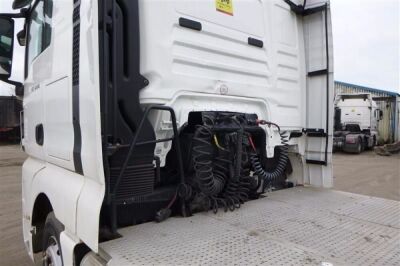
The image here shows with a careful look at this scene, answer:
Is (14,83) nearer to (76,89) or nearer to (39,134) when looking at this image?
(39,134)

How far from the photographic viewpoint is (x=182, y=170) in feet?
8.52

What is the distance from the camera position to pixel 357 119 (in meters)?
18.8

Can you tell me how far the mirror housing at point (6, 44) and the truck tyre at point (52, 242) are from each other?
1618mm

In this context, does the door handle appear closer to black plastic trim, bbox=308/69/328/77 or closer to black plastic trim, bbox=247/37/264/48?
black plastic trim, bbox=247/37/264/48

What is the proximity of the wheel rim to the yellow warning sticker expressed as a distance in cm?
212

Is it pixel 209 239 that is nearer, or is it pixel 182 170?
pixel 209 239

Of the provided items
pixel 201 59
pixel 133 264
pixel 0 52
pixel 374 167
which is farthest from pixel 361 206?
pixel 374 167

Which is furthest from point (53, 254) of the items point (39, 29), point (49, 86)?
point (39, 29)

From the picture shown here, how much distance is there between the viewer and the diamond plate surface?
1.89m

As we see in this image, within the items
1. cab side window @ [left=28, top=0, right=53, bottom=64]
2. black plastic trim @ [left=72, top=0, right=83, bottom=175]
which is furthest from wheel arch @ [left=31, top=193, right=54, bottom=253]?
cab side window @ [left=28, top=0, right=53, bottom=64]

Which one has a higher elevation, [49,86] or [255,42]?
[255,42]

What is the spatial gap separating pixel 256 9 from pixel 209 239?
204 centimetres

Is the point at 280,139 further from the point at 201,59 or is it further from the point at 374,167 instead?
the point at 374,167

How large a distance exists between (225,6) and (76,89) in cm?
141
